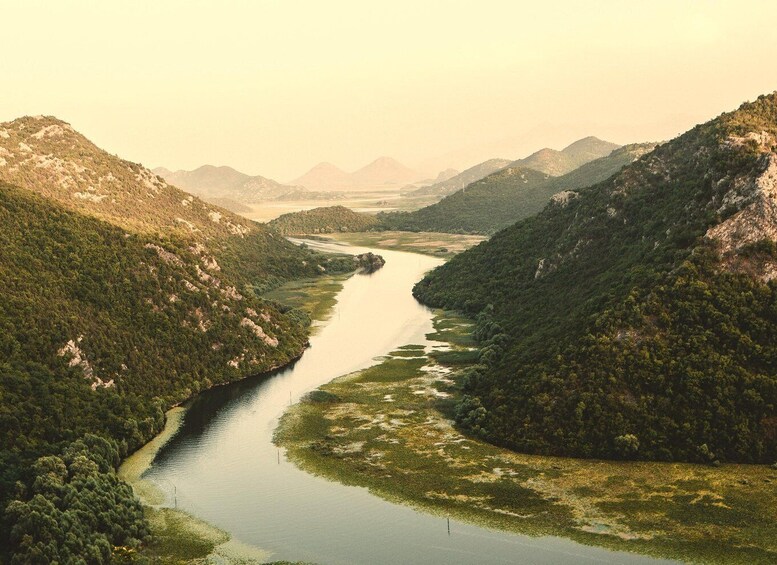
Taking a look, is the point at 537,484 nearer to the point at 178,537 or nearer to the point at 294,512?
the point at 294,512

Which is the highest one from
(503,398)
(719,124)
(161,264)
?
(719,124)

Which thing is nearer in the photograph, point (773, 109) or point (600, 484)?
point (600, 484)

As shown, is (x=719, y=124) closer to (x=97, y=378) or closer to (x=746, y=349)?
(x=746, y=349)

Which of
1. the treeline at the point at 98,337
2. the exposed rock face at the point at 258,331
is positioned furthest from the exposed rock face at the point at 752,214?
the exposed rock face at the point at 258,331

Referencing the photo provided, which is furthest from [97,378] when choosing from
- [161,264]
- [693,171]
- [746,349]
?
[693,171]

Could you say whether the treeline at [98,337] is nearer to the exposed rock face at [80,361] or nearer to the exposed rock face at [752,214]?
the exposed rock face at [80,361]

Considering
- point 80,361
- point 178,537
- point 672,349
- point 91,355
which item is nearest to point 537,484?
point 672,349

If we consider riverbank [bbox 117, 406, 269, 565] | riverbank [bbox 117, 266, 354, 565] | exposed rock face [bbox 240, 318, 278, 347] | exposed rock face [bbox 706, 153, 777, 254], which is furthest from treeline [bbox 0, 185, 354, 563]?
exposed rock face [bbox 706, 153, 777, 254]
